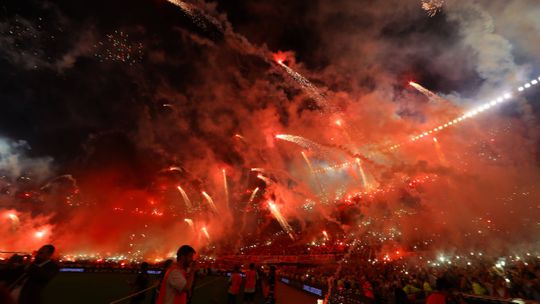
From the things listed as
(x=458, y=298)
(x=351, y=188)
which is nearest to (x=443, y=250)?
(x=458, y=298)

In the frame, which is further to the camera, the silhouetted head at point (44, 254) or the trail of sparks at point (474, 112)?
the trail of sparks at point (474, 112)

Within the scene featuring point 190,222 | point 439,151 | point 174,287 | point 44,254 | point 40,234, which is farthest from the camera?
point 190,222

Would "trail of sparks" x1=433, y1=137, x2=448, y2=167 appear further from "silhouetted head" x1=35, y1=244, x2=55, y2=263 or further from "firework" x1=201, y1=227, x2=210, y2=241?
"firework" x1=201, y1=227, x2=210, y2=241

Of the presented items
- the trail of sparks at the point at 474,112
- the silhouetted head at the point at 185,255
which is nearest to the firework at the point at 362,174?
the trail of sparks at the point at 474,112

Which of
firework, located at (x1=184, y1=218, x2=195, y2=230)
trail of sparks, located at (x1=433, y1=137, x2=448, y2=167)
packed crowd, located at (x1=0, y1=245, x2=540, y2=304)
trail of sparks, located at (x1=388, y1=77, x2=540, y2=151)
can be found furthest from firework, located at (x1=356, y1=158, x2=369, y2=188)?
firework, located at (x1=184, y1=218, x2=195, y2=230)

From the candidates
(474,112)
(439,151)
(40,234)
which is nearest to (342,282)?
(474,112)

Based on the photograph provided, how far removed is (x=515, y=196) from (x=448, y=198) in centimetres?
458

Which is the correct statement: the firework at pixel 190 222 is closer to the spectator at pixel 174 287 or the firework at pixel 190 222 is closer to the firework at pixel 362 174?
the firework at pixel 362 174

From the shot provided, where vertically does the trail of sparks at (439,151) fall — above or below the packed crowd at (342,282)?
above

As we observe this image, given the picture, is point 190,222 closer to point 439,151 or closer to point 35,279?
point 439,151

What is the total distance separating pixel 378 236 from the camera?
1146 inches

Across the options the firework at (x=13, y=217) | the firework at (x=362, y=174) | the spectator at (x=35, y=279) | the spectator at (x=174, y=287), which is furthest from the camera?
the firework at (x=362, y=174)

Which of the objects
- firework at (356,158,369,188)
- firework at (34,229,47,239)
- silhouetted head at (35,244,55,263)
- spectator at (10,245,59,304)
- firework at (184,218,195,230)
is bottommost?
spectator at (10,245,59,304)

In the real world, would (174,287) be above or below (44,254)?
below
